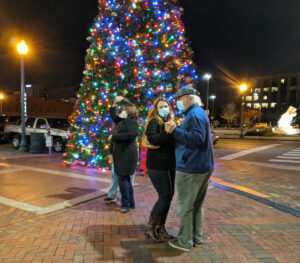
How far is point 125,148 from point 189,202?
1497mm

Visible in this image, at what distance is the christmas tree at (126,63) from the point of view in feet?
24.0

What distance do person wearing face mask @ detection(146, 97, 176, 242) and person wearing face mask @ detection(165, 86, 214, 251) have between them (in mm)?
171

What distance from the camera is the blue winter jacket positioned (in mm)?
2588

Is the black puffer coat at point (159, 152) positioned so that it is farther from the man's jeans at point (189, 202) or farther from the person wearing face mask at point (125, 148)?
the person wearing face mask at point (125, 148)

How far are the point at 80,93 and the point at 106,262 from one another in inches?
244

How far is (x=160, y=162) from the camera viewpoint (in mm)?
2965

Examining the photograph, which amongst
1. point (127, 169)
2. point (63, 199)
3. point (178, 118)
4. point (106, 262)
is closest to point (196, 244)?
point (106, 262)

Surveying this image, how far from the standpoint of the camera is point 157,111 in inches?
122

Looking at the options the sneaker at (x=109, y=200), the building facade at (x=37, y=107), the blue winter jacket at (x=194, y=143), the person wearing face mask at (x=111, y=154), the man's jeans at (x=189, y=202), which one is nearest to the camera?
the blue winter jacket at (x=194, y=143)

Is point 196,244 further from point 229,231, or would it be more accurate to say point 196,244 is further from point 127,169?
point 127,169

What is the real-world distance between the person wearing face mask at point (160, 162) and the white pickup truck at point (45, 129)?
338 inches

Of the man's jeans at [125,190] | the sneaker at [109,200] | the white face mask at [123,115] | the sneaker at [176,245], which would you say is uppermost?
the white face mask at [123,115]

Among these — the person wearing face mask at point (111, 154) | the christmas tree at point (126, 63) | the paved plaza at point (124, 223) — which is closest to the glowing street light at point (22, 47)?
the christmas tree at point (126, 63)

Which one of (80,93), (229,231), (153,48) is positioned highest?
(153,48)
